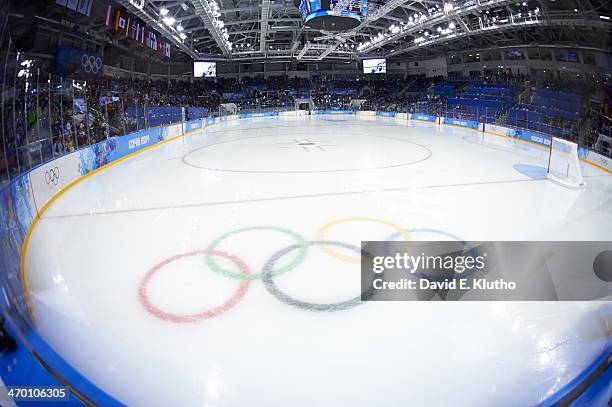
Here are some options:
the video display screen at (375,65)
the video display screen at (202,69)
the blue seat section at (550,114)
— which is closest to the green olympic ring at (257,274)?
the blue seat section at (550,114)

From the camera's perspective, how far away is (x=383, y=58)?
38.4 m

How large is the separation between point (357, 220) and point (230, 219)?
1.92 metres

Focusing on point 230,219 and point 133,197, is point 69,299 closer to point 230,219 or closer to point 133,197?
point 230,219

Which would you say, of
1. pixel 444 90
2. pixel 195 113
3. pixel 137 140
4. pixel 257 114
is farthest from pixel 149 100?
pixel 444 90

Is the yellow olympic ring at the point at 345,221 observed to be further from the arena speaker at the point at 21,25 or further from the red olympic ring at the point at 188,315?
the arena speaker at the point at 21,25

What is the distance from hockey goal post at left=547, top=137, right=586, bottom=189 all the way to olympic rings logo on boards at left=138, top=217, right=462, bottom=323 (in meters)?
4.43

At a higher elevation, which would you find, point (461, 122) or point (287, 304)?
point (461, 122)

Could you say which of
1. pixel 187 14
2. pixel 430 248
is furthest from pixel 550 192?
pixel 187 14

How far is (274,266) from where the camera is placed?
147 inches

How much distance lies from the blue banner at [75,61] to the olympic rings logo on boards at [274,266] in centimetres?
1754

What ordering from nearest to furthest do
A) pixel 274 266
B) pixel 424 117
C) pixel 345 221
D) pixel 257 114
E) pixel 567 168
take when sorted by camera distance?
pixel 274 266 → pixel 345 221 → pixel 567 168 → pixel 424 117 → pixel 257 114

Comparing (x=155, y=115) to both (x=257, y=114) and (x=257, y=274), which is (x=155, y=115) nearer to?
(x=257, y=274)

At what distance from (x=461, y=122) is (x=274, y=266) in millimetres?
20122

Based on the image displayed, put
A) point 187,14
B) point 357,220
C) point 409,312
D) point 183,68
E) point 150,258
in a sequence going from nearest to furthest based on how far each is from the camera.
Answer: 1. point 409,312
2. point 150,258
3. point 357,220
4. point 187,14
5. point 183,68
